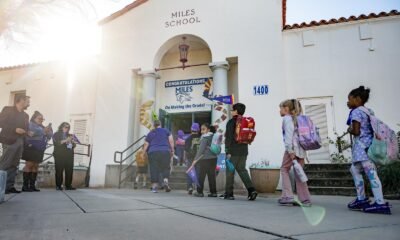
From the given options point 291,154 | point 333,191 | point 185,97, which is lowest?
point 333,191

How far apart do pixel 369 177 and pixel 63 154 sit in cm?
652

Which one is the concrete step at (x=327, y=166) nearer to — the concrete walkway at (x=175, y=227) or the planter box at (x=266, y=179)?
the planter box at (x=266, y=179)

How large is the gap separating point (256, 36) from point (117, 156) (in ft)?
21.0

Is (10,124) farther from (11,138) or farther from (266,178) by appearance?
(266,178)

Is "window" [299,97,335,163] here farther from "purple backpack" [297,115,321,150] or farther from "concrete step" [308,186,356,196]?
"purple backpack" [297,115,321,150]

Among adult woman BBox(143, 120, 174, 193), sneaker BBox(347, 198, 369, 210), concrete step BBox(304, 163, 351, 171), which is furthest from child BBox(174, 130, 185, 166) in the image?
sneaker BBox(347, 198, 369, 210)

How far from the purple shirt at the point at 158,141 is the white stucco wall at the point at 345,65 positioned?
4654 mm

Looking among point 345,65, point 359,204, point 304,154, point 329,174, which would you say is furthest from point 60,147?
point 345,65

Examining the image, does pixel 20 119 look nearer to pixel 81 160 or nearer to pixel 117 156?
pixel 117 156

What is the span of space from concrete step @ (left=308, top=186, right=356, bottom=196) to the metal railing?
18.3ft

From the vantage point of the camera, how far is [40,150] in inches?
252

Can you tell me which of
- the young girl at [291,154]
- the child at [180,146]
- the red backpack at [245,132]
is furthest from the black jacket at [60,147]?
the young girl at [291,154]

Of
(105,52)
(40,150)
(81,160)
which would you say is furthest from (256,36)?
(81,160)

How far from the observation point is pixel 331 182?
721cm
